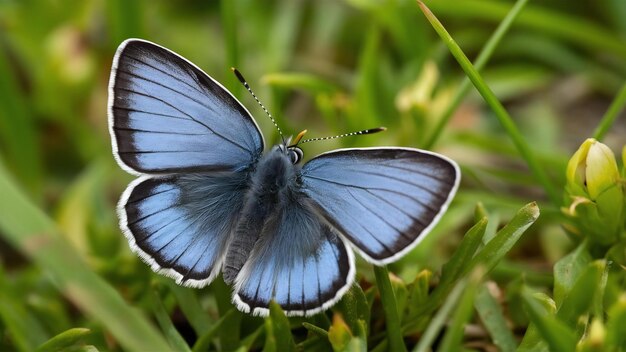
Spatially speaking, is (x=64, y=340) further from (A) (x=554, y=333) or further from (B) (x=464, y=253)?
(A) (x=554, y=333)

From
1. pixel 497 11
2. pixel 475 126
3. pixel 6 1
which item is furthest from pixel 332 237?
pixel 6 1

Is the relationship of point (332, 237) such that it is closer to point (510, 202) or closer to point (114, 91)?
point (114, 91)

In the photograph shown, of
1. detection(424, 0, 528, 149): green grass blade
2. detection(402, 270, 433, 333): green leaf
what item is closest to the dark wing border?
detection(402, 270, 433, 333): green leaf

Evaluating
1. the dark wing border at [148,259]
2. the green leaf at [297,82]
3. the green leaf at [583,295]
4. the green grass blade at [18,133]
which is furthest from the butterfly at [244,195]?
the green grass blade at [18,133]

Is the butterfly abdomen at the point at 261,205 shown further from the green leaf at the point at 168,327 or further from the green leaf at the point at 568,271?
the green leaf at the point at 568,271

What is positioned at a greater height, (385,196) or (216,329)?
(385,196)

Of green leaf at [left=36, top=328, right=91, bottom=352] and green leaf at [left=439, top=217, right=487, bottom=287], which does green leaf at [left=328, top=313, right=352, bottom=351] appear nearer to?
green leaf at [left=439, top=217, right=487, bottom=287]

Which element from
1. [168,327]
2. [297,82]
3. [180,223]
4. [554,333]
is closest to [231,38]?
[297,82]
